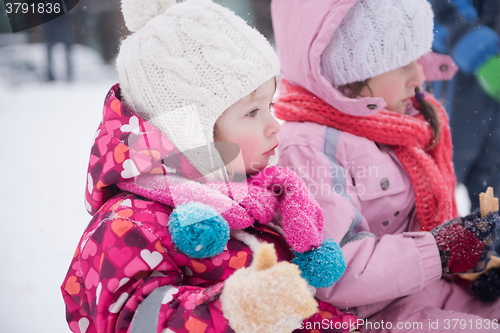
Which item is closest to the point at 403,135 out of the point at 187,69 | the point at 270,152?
the point at 270,152

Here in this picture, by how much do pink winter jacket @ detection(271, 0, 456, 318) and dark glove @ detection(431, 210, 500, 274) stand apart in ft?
0.09

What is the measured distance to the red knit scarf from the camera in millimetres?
1143

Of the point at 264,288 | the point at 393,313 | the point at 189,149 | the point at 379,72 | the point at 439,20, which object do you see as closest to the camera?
the point at 264,288

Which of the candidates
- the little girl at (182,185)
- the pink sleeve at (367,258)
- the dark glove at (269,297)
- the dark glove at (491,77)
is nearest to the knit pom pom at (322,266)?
the little girl at (182,185)

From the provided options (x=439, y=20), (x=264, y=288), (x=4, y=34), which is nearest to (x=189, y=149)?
(x=264, y=288)

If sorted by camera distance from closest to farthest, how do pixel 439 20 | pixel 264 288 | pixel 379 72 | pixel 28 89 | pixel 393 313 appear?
1. pixel 264 288
2. pixel 28 89
3. pixel 393 313
4. pixel 379 72
5. pixel 439 20

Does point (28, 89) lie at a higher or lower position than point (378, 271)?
higher

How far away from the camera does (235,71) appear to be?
80 cm

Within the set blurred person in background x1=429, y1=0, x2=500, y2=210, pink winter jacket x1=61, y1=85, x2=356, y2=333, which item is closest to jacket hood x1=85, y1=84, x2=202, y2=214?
pink winter jacket x1=61, y1=85, x2=356, y2=333

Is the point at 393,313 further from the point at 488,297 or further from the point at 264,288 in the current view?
the point at 264,288

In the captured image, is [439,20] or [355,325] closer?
[355,325]

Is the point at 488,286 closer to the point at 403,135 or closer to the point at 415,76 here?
the point at 403,135

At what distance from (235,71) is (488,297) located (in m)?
0.85

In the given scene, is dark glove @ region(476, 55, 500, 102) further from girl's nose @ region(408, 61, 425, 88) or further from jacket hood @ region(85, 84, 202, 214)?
jacket hood @ region(85, 84, 202, 214)
